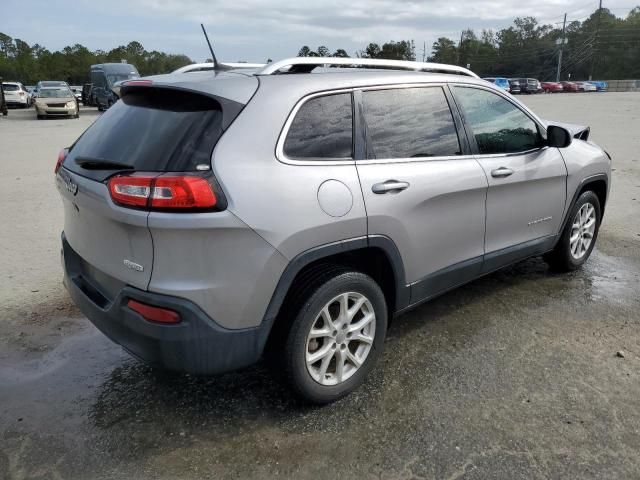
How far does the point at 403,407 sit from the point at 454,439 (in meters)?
0.35

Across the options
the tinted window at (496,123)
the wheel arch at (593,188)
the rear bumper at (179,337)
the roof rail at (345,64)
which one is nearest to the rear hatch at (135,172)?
the rear bumper at (179,337)

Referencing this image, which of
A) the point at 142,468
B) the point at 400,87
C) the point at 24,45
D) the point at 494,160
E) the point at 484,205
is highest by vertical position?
the point at 24,45

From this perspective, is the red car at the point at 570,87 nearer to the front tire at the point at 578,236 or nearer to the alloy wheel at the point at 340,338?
the front tire at the point at 578,236

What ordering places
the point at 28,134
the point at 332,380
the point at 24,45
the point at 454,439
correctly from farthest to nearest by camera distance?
the point at 24,45 → the point at 28,134 → the point at 332,380 → the point at 454,439

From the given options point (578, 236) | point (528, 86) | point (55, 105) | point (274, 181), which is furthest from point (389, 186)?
point (528, 86)

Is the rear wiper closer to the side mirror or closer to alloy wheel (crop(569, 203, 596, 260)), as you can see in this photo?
the side mirror

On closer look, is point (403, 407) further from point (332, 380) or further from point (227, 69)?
point (227, 69)

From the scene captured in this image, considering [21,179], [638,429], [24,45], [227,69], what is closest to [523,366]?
[638,429]

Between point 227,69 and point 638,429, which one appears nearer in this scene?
point 638,429

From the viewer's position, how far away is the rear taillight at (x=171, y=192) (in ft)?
7.73

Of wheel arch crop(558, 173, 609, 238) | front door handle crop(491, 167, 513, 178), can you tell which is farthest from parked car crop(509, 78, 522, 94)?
front door handle crop(491, 167, 513, 178)

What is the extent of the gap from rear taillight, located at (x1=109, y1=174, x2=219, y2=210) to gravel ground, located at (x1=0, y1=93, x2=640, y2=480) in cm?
120

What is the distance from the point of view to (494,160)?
3760 millimetres

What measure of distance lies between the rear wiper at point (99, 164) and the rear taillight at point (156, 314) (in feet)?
2.11
